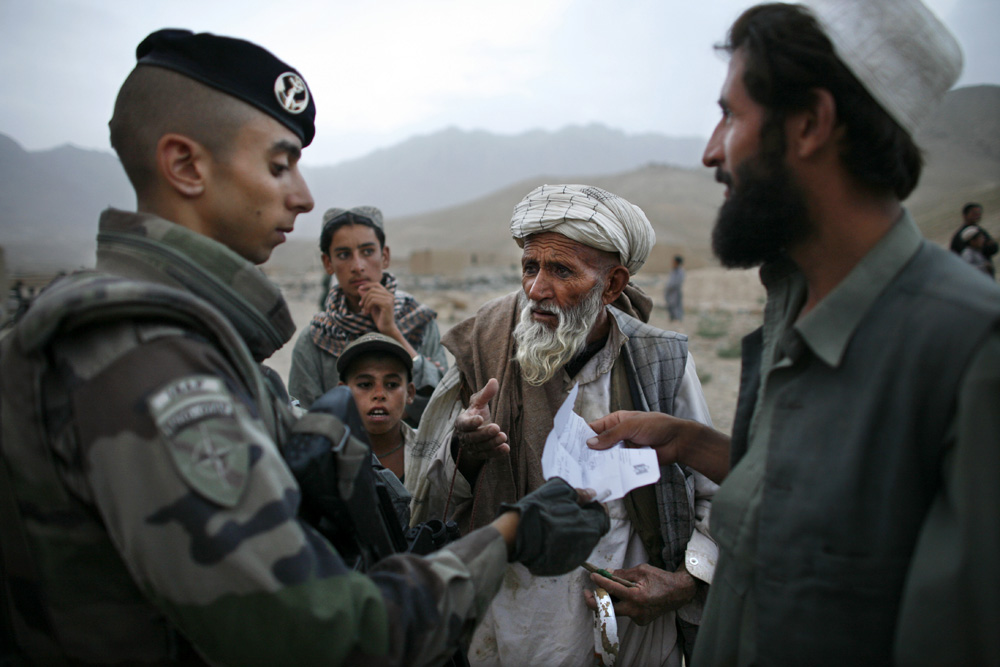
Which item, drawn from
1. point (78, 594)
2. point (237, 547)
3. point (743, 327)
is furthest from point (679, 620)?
point (743, 327)

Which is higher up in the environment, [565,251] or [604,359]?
[565,251]

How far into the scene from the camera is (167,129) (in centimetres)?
129

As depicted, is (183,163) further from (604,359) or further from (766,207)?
(604,359)

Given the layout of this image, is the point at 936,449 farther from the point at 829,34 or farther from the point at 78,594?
the point at 78,594

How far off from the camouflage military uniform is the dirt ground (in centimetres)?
711

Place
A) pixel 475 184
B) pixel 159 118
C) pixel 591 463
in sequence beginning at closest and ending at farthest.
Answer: pixel 159 118, pixel 591 463, pixel 475 184

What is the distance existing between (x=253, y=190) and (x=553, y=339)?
50.7 inches

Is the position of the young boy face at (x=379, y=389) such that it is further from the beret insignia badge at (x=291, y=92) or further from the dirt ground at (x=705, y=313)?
the dirt ground at (x=705, y=313)

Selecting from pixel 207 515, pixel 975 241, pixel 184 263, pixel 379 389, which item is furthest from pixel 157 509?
pixel 975 241

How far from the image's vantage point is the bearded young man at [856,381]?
1.00 metres

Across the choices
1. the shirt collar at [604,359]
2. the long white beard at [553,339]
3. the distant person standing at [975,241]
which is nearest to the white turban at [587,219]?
the long white beard at [553,339]

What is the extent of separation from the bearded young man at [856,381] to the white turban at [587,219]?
2.77 feet

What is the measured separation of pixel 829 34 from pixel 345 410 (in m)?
1.40

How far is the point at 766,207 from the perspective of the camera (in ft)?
4.41
